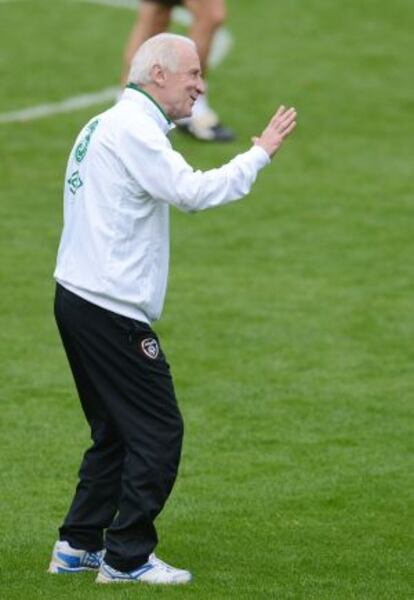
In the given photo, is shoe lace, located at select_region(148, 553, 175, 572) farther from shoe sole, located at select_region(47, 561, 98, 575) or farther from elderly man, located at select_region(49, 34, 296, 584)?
shoe sole, located at select_region(47, 561, 98, 575)

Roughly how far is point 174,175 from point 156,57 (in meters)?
0.45

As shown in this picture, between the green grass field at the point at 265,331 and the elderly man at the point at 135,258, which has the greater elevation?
the elderly man at the point at 135,258

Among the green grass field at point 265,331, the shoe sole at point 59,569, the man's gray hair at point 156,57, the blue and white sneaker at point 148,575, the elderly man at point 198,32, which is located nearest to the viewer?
the man's gray hair at point 156,57

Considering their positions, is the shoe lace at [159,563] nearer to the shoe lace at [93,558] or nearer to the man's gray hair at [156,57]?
the shoe lace at [93,558]

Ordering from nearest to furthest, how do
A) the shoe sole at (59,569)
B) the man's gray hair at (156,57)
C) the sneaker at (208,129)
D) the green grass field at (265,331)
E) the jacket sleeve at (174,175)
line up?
1. the jacket sleeve at (174,175)
2. the man's gray hair at (156,57)
3. the shoe sole at (59,569)
4. the green grass field at (265,331)
5. the sneaker at (208,129)

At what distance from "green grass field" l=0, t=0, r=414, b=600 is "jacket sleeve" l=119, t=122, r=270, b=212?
1.37 m

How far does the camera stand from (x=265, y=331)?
10.5 meters

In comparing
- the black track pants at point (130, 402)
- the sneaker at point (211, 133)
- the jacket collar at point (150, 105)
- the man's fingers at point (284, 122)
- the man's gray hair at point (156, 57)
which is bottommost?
the sneaker at point (211, 133)

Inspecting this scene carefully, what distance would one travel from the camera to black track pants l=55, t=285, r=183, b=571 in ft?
21.6

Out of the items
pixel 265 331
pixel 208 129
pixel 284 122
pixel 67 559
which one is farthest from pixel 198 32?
pixel 67 559

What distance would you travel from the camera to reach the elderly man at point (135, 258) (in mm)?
6453

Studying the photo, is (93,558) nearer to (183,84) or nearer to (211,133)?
(183,84)

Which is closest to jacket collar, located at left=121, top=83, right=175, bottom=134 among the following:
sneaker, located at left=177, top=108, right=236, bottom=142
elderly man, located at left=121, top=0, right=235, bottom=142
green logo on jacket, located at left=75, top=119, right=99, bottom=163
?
green logo on jacket, located at left=75, top=119, right=99, bottom=163

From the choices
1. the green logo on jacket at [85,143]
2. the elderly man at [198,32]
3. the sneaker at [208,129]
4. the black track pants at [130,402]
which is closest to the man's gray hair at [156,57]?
the green logo on jacket at [85,143]
